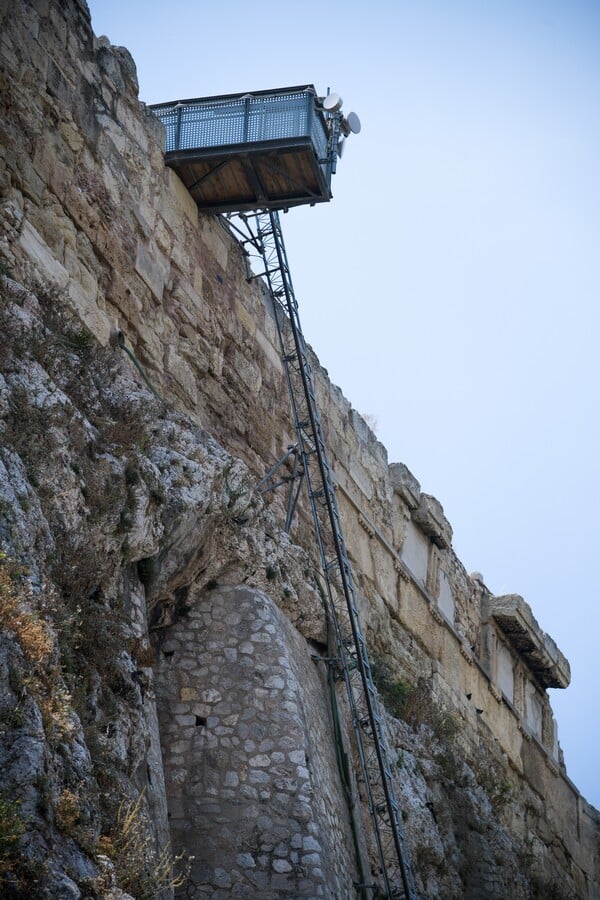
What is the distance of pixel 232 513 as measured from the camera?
1064 centimetres

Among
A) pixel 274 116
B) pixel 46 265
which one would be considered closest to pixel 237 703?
pixel 46 265

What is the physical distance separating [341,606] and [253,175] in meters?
4.96

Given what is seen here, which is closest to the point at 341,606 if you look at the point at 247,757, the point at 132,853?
the point at 247,757

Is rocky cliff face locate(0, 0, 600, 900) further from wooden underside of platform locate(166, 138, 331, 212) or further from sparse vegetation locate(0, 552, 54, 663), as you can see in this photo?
wooden underside of platform locate(166, 138, 331, 212)

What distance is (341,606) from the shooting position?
14.1m

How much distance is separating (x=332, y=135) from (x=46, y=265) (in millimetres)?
5272

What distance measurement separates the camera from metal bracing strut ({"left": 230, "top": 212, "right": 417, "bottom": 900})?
457 inches

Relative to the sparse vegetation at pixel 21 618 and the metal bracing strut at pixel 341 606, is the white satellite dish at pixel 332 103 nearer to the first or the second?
the metal bracing strut at pixel 341 606

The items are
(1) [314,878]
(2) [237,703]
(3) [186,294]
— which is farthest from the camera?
(3) [186,294]

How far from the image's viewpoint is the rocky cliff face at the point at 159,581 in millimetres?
6617

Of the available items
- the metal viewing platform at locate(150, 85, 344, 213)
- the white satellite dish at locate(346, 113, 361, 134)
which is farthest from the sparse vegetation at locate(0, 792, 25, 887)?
the white satellite dish at locate(346, 113, 361, 134)

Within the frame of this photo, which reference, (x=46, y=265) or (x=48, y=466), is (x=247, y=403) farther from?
(x=48, y=466)

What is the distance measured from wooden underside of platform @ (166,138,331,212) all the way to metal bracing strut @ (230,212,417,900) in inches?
20.3

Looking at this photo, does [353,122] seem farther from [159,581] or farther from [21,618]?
[21,618]
